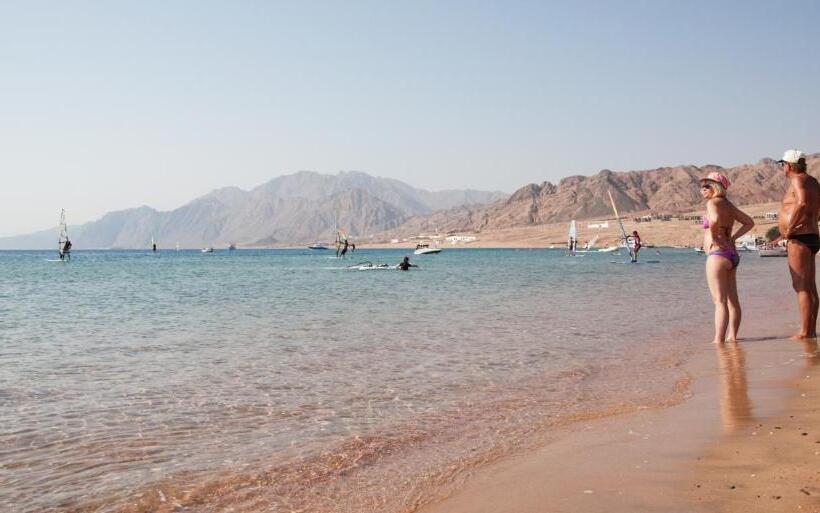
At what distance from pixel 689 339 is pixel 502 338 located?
431cm

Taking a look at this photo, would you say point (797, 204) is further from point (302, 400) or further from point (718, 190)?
point (302, 400)

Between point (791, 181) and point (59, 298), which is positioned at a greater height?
point (791, 181)

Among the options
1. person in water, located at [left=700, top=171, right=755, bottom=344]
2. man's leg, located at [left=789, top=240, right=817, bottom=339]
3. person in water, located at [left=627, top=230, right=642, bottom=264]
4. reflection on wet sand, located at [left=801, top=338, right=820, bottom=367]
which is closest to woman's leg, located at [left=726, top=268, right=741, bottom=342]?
person in water, located at [left=700, top=171, right=755, bottom=344]

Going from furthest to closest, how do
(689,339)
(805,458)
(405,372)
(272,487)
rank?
1. (689,339)
2. (405,372)
3. (272,487)
4. (805,458)

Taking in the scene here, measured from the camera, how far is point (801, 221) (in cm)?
1279

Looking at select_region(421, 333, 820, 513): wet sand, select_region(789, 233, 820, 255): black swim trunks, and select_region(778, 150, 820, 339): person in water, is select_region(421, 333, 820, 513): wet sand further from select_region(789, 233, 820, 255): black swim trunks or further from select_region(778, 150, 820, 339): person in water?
select_region(789, 233, 820, 255): black swim trunks

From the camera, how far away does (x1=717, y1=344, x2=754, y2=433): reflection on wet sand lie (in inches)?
299

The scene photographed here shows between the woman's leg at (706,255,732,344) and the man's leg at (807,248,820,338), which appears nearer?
the man's leg at (807,248,820,338)

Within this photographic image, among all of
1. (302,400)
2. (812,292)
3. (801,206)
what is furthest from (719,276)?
(302,400)

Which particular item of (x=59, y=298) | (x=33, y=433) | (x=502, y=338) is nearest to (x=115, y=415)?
(x=33, y=433)

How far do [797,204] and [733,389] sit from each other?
5.00 meters

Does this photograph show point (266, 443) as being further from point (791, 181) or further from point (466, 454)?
point (791, 181)

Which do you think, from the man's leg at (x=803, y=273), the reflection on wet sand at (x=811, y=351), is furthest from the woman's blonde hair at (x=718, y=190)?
the reflection on wet sand at (x=811, y=351)

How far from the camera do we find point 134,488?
6441mm
